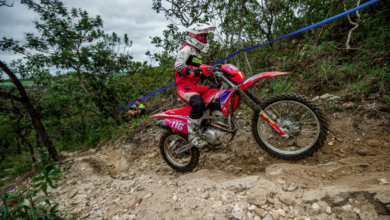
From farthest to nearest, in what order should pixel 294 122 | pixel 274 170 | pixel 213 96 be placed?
pixel 213 96 → pixel 294 122 → pixel 274 170

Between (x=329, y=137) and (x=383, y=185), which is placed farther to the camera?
(x=329, y=137)

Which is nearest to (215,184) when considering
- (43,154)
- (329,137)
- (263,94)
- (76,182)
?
(329,137)

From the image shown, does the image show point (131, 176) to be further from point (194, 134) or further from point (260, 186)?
point (260, 186)

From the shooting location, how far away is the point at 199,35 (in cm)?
296

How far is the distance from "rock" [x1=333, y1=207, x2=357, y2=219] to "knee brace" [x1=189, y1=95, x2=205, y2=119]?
191 cm

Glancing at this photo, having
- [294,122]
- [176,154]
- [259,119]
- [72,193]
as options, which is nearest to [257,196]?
[259,119]

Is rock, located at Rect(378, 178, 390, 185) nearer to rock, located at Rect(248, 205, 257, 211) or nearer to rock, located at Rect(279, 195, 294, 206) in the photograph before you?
rock, located at Rect(279, 195, 294, 206)

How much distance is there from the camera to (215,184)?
239 centimetres

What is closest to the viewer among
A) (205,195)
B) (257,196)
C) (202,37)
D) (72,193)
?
(257,196)

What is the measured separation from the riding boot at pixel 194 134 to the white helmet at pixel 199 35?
127 cm

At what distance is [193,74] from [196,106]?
49 centimetres

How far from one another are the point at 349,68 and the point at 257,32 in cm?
447

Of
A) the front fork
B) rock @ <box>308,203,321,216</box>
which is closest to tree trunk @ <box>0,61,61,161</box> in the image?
the front fork

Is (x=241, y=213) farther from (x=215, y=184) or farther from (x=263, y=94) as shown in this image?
(x=263, y=94)
